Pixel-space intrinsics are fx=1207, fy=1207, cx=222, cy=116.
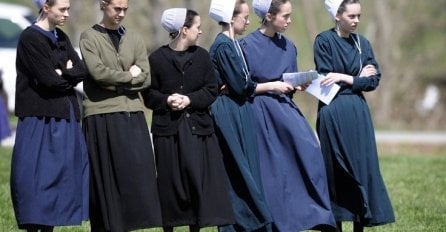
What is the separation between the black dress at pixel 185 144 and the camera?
8.29 metres

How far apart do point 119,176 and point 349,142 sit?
183cm

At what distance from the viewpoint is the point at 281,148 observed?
28.8 ft

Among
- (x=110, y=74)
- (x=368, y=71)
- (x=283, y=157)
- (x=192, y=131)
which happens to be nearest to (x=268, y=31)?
(x=368, y=71)

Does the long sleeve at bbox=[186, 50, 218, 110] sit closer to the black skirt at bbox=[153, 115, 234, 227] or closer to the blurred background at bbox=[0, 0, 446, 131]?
the black skirt at bbox=[153, 115, 234, 227]

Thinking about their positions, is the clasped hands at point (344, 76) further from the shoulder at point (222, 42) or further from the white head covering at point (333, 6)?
the shoulder at point (222, 42)

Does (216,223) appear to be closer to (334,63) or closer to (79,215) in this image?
(79,215)

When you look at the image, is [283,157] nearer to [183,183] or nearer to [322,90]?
[322,90]


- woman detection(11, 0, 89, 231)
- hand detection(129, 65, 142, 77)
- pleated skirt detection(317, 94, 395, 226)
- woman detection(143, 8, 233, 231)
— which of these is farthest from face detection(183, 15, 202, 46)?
pleated skirt detection(317, 94, 395, 226)

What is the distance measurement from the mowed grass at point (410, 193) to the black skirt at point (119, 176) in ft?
5.01

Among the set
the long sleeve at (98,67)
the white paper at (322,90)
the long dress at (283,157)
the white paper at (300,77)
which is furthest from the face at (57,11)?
the white paper at (322,90)

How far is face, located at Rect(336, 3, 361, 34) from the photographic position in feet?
28.9

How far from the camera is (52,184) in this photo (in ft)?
26.1

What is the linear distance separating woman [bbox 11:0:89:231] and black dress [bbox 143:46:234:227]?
0.59 meters

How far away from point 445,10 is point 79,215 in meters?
22.3
